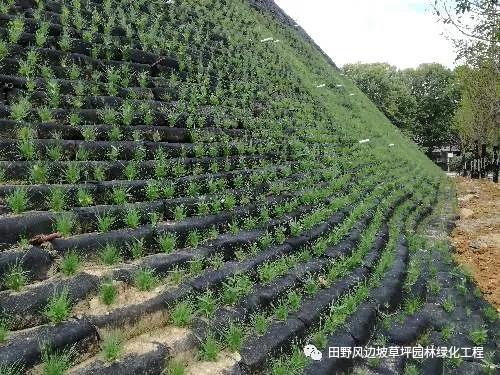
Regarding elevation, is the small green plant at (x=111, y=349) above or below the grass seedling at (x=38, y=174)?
below

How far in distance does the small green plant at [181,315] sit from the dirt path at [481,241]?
17.6 feet

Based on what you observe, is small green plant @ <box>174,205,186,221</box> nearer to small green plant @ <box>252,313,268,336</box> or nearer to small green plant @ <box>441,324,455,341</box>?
small green plant @ <box>252,313,268,336</box>

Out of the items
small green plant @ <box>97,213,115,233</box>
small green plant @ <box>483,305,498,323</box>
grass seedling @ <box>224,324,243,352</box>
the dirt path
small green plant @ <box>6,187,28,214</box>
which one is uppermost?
small green plant @ <box>6,187,28,214</box>

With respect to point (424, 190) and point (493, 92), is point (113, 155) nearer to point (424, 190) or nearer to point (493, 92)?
point (424, 190)

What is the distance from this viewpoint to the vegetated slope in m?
3.27

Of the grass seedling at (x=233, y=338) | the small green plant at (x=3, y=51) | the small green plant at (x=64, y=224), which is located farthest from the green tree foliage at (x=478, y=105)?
the small green plant at (x=64, y=224)

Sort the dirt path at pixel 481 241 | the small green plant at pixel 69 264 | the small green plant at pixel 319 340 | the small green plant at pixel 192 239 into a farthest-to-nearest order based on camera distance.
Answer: the dirt path at pixel 481 241
the small green plant at pixel 192 239
the small green plant at pixel 319 340
the small green plant at pixel 69 264

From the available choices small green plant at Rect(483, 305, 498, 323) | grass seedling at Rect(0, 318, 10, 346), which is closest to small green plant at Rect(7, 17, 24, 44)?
grass seedling at Rect(0, 318, 10, 346)

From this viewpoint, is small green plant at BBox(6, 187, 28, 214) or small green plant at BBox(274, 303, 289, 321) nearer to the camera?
small green plant at BBox(6, 187, 28, 214)

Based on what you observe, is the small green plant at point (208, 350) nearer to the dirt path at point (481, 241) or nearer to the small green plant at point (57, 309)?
the small green plant at point (57, 309)

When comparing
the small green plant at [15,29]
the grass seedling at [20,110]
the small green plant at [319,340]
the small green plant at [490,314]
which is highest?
A: the small green plant at [15,29]

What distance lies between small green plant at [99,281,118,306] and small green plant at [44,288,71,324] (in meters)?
0.28

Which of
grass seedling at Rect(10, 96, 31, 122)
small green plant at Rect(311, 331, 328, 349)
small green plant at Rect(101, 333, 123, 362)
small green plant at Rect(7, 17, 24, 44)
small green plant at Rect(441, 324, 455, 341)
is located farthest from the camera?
small green plant at Rect(7, 17, 24, 44)

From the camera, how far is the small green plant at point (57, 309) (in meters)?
2.99
